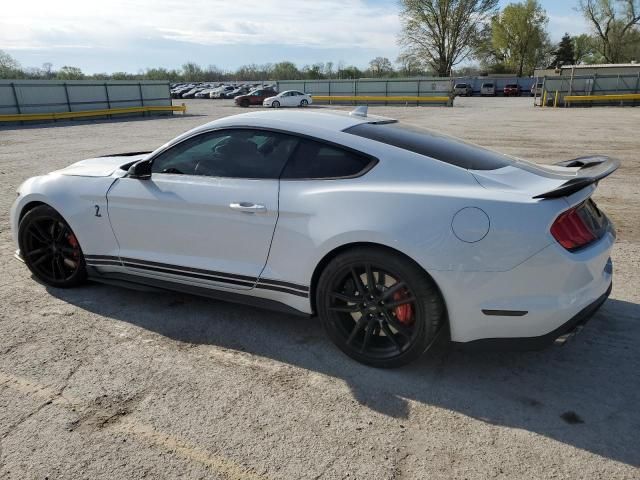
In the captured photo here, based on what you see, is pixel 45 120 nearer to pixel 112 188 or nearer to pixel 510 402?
pixel 112 188

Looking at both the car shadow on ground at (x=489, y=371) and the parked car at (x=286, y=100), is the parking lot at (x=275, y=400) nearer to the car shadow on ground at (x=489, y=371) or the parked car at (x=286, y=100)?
the car shadow on ground at (x=489, y=371)

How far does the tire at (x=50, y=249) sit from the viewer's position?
13.8 ft

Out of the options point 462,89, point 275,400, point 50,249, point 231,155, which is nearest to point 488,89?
point 462,89

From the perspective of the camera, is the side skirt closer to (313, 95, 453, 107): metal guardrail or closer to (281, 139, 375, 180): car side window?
(281, 139, 375, 180): car side window

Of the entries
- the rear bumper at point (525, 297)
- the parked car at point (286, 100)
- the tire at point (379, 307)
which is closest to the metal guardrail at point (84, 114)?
the parked car at point (286, 100)

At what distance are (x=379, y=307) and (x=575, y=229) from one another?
3.90 ft

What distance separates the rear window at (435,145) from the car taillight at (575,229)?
0.57m

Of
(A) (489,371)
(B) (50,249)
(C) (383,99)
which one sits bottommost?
(C) (383,99)

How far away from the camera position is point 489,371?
10.2ft

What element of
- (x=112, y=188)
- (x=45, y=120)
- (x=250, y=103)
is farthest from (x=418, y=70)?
(x=112, y=188)

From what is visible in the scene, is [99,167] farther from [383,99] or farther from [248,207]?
[383,99]

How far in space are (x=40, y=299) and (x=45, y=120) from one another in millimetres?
26820

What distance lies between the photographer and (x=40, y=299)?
4.21 m

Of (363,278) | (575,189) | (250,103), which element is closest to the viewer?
(575,189)
